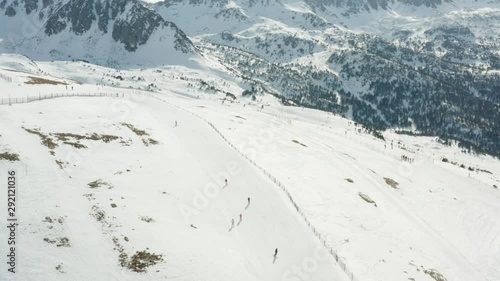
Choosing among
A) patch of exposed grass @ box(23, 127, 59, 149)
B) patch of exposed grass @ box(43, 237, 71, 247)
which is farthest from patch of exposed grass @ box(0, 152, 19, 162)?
patch of exposed grass @ box(43, 237, 71, 247)

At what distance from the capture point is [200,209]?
45844 mm

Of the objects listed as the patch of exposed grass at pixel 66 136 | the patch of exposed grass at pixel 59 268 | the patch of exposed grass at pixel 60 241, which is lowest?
the patch of exposed grass at pixel 59 268

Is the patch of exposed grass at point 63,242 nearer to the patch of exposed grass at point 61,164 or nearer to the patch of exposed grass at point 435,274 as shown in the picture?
the patch of exposed grass at point 61,164

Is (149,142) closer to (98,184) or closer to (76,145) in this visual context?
(76,145)

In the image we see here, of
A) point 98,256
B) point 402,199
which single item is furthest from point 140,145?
point 402,199

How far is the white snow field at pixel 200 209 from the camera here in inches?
1335

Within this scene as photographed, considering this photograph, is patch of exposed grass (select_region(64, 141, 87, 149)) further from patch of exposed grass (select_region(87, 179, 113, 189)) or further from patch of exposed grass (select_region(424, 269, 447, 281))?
patch of exposed grass (select_region(424, 269, 447, 281))

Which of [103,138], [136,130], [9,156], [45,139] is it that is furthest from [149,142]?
[9,156]

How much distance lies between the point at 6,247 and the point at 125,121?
1544 inches

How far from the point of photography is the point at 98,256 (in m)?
32.3

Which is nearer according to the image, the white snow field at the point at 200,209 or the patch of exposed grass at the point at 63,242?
the patch of exposed grass at the point at 63,242

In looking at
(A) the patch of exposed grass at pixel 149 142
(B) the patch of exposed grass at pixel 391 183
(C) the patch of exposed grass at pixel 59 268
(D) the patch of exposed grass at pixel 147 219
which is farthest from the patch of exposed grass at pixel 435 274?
(A) the patch of exposed grass at pixel 149 142

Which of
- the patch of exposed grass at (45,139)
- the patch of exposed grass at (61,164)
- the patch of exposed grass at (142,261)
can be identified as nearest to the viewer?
the patch of exposed grass at (142,261)

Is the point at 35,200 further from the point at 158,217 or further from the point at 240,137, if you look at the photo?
the point at 240,137
